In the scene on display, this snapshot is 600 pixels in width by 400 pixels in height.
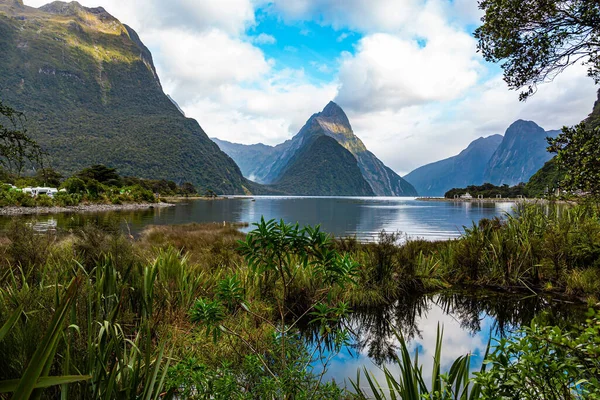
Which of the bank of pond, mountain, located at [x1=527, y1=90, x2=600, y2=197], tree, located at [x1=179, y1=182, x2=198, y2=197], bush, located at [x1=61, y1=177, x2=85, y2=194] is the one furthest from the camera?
tree, located at [x1=179, y1=182, x2=198, y2=197]

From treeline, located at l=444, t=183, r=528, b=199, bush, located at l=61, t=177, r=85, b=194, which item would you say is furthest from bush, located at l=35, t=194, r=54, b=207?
treeline, located at l=444, t=183, r=528, b=199

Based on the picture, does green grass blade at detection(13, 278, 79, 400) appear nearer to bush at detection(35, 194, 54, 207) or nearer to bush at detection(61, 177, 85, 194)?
bush at detection(35, 194, 54, 207)

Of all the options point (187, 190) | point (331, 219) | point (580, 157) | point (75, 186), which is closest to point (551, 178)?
point (580, 157)

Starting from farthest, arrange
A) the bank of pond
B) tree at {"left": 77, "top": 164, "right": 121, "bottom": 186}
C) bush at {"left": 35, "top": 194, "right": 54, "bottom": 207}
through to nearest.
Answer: tree at {"left": 77, "top": 164, "right": 121, "bottom": 186}
bush at {"left": 35, "top": 194, "right": 54, "bottom": 207}
the bank of pond

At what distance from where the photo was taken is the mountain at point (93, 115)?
121812 mm

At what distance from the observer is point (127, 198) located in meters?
62.9

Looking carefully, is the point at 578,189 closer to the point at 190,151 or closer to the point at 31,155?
the point at 31,155

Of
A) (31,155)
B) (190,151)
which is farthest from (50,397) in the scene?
(190,151)

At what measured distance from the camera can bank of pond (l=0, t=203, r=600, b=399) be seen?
2018 mm

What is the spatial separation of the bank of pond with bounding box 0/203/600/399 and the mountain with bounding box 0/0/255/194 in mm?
120784

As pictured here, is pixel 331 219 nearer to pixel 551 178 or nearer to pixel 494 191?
pixel 551 178

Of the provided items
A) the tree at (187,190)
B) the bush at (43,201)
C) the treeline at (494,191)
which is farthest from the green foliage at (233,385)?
the treeline at (494,191)

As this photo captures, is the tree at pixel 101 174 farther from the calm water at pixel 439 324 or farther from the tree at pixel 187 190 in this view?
the calm water at pixel 439 324

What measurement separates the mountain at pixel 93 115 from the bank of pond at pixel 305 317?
396ft
